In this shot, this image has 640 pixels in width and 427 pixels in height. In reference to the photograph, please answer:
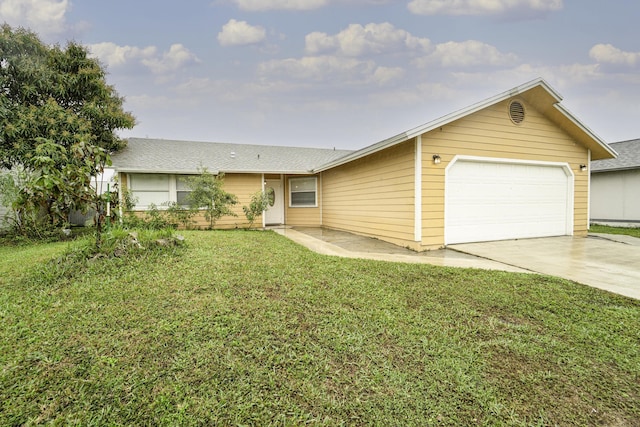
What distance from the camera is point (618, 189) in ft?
44.3

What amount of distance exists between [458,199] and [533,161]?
2.82 meters

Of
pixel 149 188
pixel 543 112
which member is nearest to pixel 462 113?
pixel 543 112

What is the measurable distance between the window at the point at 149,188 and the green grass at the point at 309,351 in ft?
23.5

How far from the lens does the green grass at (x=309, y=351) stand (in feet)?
6.32

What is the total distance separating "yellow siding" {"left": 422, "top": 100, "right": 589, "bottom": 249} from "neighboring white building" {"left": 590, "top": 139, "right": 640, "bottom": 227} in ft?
22.4

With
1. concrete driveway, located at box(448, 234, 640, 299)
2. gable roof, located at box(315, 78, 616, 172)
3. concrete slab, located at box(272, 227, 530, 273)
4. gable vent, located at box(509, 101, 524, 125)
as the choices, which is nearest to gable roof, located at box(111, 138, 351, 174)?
gable roof, located at box(315, 78, 616, 172)

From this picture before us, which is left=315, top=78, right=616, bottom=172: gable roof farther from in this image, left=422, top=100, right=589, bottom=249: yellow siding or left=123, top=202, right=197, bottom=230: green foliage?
left=123, top=202, right=197, bottom=230: green foliage

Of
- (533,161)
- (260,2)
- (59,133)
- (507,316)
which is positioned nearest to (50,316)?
(507,316)

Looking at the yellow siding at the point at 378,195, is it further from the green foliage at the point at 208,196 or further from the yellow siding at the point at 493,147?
the green foliage at the point at 208,196

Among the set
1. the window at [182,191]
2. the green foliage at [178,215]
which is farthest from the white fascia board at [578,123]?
the window at [182,191]

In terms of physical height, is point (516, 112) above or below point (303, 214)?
above

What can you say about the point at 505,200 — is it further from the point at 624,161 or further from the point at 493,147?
the point at 624,161

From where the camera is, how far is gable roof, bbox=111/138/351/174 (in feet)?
35.4

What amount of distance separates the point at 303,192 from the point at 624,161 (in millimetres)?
14657
